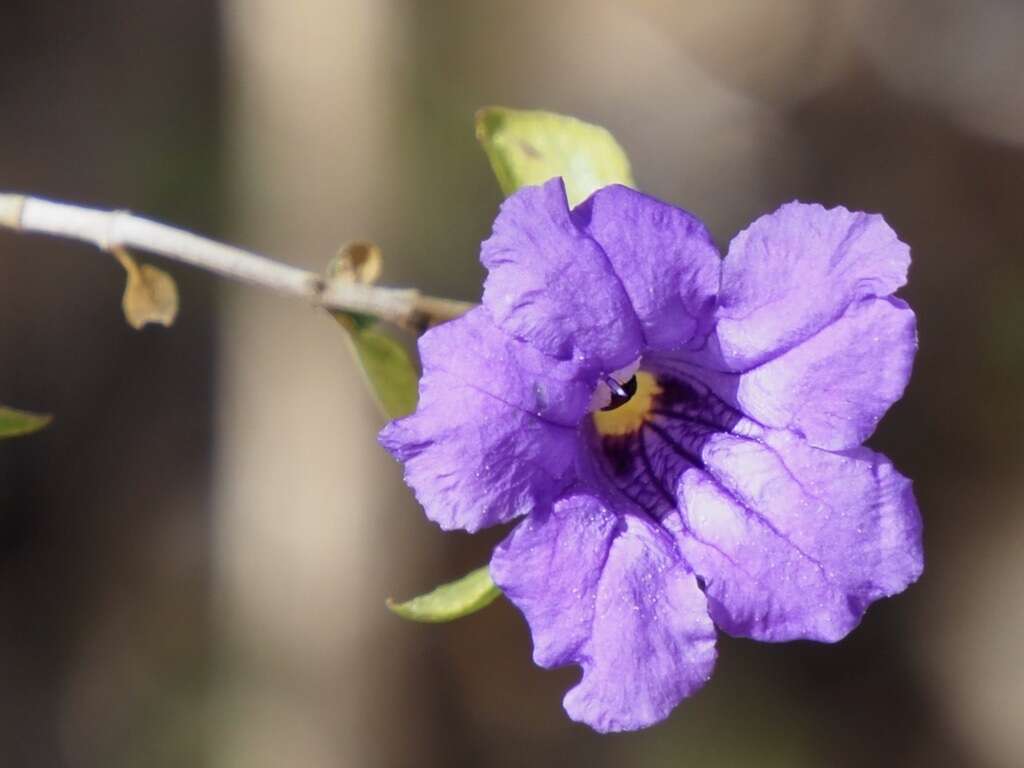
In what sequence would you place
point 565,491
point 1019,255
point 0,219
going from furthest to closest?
1. point 1019,255
2. point 0,219
3. point 565,491

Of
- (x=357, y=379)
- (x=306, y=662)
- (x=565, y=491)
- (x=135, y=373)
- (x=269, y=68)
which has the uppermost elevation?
(x=269, y=68)

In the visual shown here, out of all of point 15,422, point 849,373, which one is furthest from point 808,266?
point 15,422

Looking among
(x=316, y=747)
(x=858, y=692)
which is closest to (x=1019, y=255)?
(x=858, y=692)

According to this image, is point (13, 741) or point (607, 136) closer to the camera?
point (607, 136)

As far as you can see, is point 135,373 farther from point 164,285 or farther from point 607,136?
point 607,136

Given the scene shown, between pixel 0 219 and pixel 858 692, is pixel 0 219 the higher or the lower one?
the higher one

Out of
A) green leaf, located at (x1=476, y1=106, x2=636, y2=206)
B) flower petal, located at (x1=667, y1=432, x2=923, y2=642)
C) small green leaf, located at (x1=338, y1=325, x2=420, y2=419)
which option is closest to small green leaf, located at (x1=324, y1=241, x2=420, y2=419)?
small green leaf, located at (x1=338, y1=325, x2=420, y2=419)

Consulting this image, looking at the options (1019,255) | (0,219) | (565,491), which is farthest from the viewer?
(1019,255)
